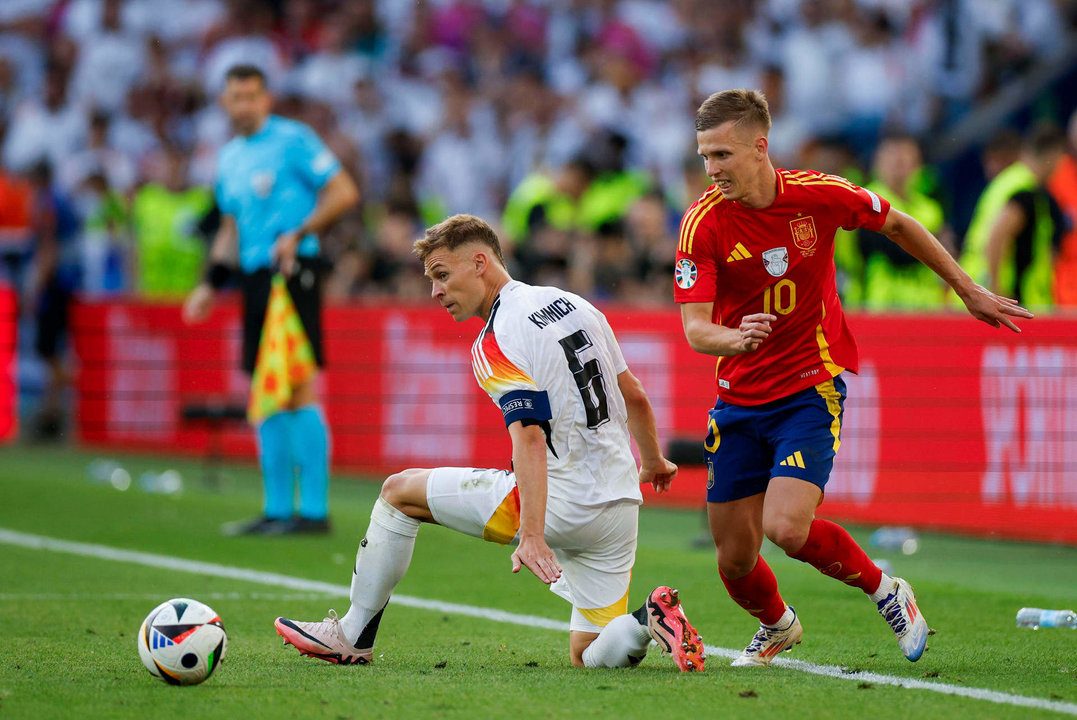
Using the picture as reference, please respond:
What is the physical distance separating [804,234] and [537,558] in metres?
1.64

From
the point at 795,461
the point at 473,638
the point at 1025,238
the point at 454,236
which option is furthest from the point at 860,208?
the point at 1025,238

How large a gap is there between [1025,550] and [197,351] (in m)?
8.22

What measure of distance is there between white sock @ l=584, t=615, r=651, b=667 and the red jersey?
3.20ft

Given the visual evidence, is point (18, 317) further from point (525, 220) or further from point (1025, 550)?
point (1025, 550)

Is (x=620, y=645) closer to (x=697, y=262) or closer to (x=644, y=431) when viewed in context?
(x=644, y=431)

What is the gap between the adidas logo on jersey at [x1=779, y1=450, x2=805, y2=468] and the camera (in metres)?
5.66

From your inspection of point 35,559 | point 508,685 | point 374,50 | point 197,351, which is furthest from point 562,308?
point 374,50

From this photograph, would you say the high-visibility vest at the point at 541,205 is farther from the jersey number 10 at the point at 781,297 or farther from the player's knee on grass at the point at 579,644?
the player's knee on grass at the point at 579,644

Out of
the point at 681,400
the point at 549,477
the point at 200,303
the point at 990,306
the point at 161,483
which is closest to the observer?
the point at 549,477

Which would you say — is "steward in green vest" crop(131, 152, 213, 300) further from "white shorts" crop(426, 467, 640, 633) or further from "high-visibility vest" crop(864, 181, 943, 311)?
"white shorts" crop(426, 467, 640, 633)

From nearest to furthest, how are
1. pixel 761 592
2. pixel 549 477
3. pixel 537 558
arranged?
pixel 537 558
pixel 549 477
pixel 761 592

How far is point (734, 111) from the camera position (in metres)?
5.71

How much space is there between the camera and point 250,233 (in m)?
10.0

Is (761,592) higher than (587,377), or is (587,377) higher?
(587,377)
